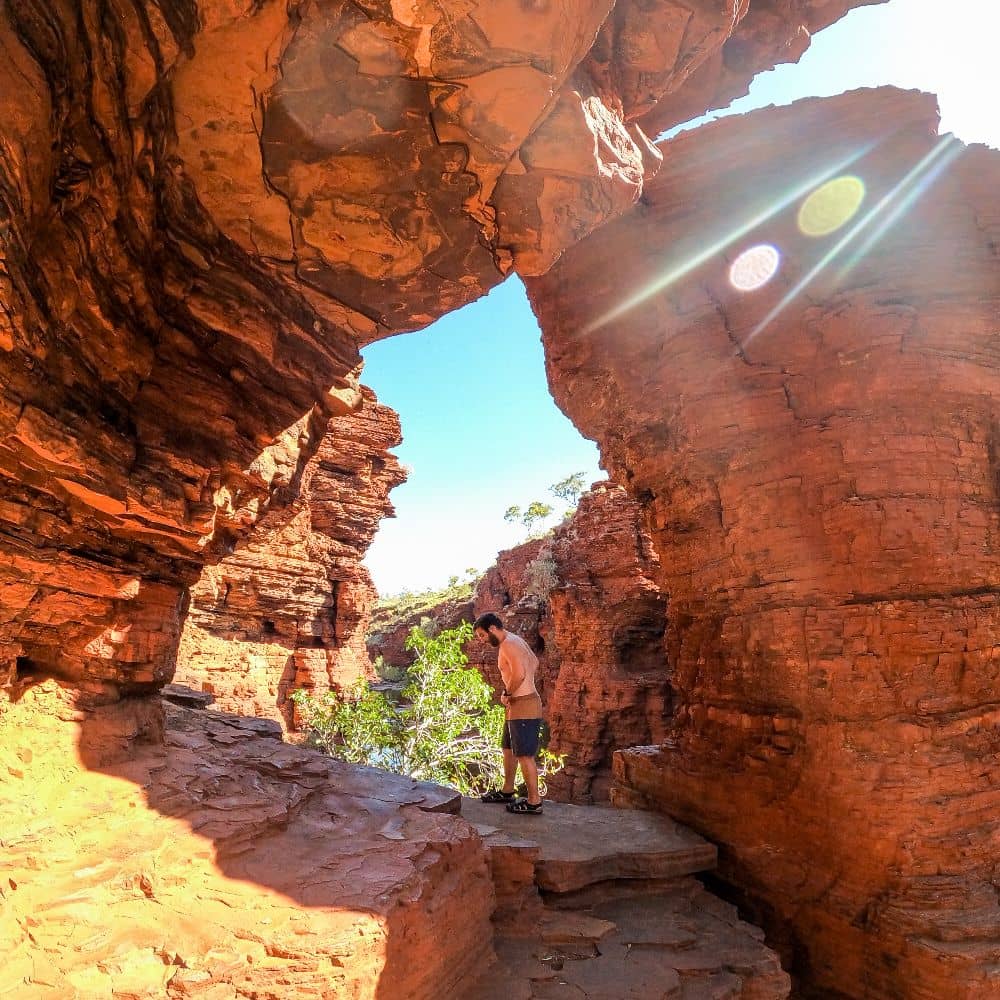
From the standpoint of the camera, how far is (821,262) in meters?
6.62

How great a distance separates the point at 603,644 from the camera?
17.9m

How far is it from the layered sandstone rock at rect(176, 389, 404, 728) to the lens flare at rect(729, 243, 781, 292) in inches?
380

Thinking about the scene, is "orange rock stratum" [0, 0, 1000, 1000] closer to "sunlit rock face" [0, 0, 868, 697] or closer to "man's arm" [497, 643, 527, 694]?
"sunlit rock face" [0, 0, 868, 697]

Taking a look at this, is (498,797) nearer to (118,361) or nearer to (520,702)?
(520,702)

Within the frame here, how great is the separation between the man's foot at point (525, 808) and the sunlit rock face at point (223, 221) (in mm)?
3839

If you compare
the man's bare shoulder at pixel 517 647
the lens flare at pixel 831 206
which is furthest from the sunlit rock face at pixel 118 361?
the lens flare at pixel 831 206

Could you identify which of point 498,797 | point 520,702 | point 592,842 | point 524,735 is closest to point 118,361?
point 520,702

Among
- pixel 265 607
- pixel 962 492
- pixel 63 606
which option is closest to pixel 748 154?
pixel 962 492

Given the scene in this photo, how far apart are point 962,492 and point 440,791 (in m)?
5.69

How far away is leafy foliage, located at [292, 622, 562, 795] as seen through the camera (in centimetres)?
1145

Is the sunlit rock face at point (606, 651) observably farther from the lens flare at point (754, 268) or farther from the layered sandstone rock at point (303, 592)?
the lens flare at point (754, 268)

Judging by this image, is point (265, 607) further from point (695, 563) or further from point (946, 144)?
point (946, 144)

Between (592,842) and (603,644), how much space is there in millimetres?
12354

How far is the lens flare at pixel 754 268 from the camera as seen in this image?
690 centimetres
